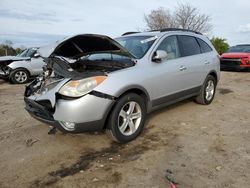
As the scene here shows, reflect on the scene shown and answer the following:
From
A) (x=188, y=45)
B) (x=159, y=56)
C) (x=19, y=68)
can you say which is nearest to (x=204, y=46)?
(x=188, y=45)

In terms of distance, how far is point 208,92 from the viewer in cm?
666

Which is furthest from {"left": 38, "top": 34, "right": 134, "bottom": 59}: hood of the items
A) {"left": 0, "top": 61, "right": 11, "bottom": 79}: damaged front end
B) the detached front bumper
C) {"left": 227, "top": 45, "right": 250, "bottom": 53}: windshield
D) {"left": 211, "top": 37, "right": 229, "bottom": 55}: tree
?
{"left": 211, "top": 37, "right": 229, "bottom": 55}: tree

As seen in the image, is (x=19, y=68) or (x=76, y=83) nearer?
(x=76, y=83)

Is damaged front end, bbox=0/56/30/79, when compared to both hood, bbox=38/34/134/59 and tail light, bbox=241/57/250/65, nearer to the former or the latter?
hood, bbox=38/34/134/59

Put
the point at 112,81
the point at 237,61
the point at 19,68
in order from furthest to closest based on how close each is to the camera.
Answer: the point at 237,61 → the point at 19,68 → the point at 112,81

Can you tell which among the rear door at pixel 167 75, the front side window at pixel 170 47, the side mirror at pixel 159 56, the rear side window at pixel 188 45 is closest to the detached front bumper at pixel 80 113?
the rear door at pixel 167 75

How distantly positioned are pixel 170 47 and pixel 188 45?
2.41 ft

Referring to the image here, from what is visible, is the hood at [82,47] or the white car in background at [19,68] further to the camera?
the white car in background at [19,68]

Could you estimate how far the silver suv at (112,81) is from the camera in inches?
150

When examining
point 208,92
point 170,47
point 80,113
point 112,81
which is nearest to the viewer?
point 80,113

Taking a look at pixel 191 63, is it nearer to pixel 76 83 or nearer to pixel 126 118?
pixel 126 118

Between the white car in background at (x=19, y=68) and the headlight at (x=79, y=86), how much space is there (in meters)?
8.32

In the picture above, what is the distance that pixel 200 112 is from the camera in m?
6.08

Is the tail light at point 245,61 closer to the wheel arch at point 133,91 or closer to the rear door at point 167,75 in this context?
the rear door at point 167,75
